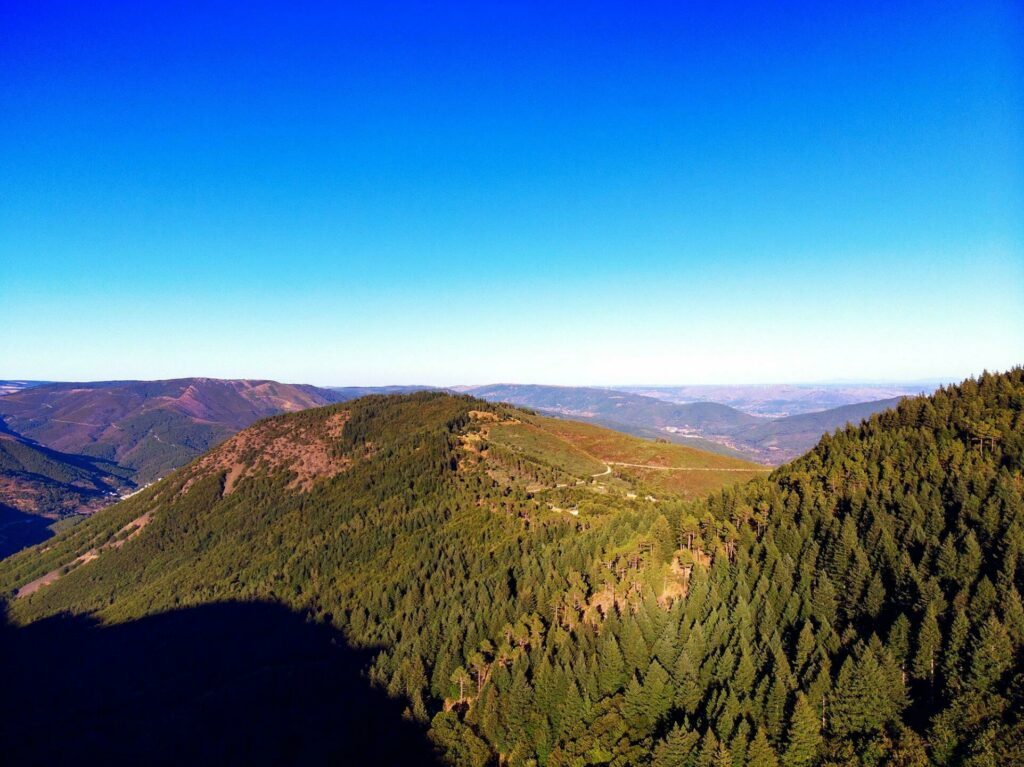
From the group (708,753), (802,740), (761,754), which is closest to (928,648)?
(802,740)

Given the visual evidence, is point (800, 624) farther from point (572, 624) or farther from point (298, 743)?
point (298, 743)

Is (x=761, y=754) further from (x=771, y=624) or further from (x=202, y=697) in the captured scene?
(x=202, y=697)

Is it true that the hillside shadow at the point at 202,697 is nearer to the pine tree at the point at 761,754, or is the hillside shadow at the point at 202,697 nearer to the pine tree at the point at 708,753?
the pine tree at the point at 708,753

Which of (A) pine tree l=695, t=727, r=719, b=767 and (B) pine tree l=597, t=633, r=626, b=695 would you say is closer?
(A) pine tree l=695, t=727, r=719, b=767

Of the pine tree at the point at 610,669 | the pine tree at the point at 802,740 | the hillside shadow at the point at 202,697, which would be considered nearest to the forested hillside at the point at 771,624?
the pine tree at the point at 802,740

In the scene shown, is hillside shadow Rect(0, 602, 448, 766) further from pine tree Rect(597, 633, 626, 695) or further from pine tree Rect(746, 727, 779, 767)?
pine tree Rect(746, 727, 779, 767)

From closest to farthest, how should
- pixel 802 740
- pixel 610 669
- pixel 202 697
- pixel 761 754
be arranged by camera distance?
pixel 761 754 < pixel 802 740 < pixel 610 669 < pixel 202 697

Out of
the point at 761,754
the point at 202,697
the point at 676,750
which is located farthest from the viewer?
the point at 202,697

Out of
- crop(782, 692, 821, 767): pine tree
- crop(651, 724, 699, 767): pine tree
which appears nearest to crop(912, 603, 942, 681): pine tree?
crop(782, 692, 821, 767): pine tree

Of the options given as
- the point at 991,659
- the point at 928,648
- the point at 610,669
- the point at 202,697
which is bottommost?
the point at 202,697
